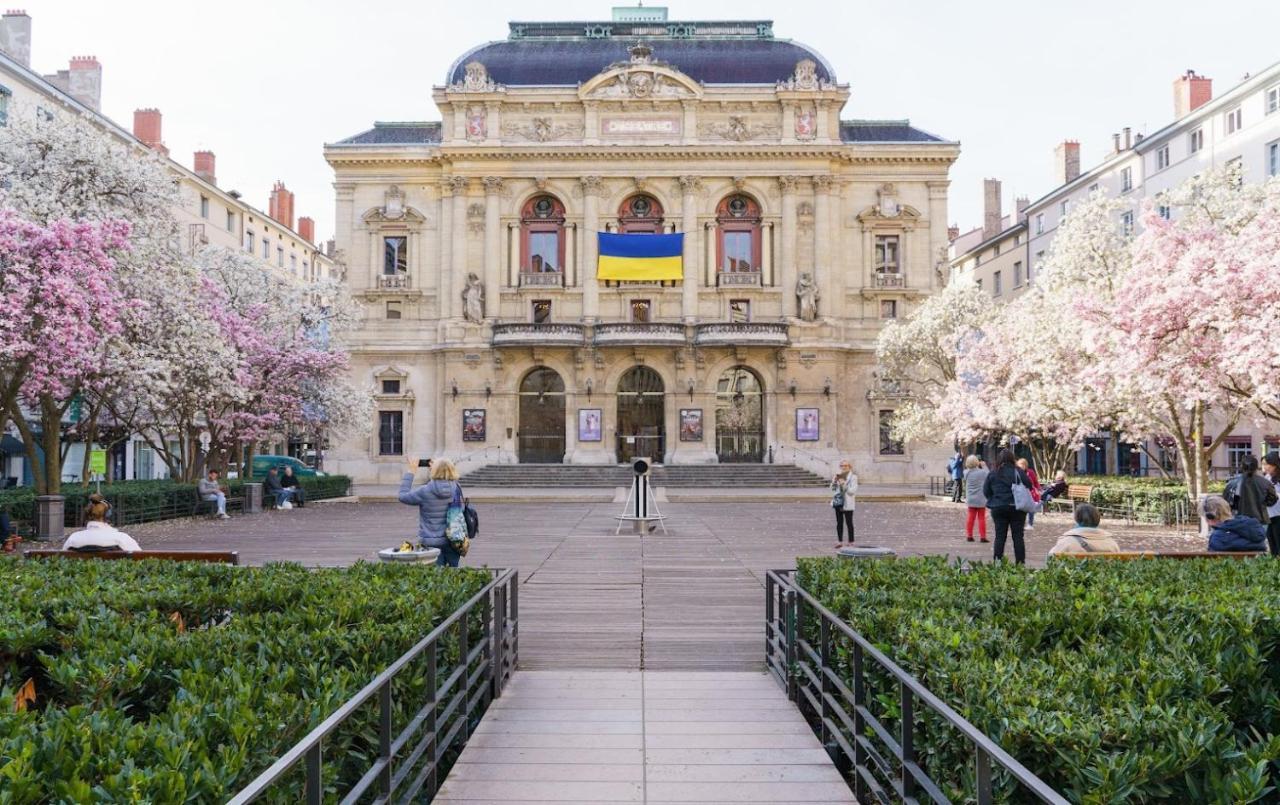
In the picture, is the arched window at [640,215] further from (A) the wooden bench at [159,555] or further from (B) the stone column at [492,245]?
(A) the wooden bench at [159,555]

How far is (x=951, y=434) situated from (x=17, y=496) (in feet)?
111

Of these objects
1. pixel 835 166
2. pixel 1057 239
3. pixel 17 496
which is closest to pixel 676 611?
pixel 17 496

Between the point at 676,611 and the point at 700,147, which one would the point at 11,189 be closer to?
the point at 676,611

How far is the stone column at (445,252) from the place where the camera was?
55719 millimetres

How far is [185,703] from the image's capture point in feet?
15.3

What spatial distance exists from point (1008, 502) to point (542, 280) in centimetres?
4107

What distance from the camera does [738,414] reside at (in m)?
55.3

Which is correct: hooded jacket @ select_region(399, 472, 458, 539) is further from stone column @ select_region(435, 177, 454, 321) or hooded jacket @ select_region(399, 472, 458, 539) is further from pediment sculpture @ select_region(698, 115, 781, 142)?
pediment sculpture @ select_region(698, 115, 781, 142)

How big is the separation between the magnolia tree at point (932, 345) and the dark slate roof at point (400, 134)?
1126 inches

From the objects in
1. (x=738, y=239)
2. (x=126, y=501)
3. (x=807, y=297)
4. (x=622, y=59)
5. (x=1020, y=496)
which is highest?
(x=622, y=59)

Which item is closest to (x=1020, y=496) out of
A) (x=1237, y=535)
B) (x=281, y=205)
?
(x=1237, y=535)

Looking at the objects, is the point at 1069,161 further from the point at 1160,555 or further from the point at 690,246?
the point at 1160,555

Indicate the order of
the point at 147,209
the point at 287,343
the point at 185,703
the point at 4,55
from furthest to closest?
1. the point at 4,55
2. the point at 287,343
3. the point at 147,209
4. the point at 185,703

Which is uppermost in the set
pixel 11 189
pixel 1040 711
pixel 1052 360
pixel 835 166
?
pixel 835 166
